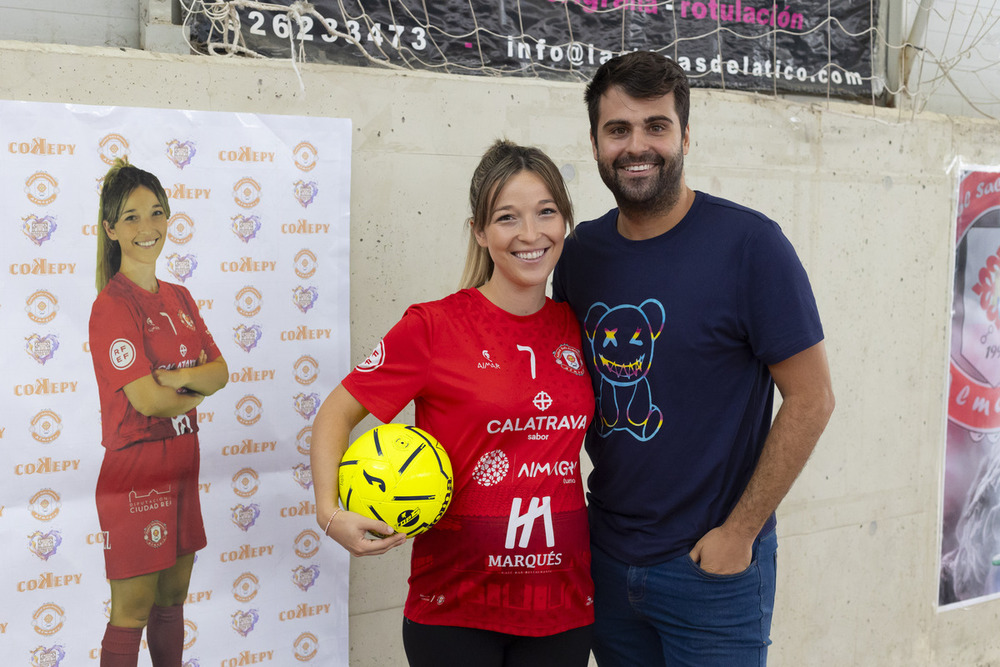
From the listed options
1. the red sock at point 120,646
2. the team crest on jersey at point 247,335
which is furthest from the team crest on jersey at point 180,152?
the red sock at point 120,646

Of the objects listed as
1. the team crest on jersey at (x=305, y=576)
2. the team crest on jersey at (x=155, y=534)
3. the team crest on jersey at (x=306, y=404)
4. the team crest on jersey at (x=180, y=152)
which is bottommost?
the team crest on jersey at (x=305, y=576)

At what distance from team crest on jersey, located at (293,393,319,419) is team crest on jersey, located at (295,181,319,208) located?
563 millimetres

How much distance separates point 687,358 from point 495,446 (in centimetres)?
52

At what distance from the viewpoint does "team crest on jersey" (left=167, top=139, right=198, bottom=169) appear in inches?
92.4

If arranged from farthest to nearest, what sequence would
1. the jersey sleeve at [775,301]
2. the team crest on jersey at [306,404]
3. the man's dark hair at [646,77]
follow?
1. the team crest on jersey at [306,404]
2. the man's dark hair at [646,77]
3. the jersey sleeve at [775,301]

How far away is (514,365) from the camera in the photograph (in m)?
2.07

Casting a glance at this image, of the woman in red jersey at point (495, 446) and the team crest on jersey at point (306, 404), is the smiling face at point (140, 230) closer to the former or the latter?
the team crest on jersey at point (306, 404)

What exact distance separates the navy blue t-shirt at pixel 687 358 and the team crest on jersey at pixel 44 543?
4.77 feet

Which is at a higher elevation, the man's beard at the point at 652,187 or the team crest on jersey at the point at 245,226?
the man's beard at the point at 652,187

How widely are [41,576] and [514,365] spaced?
1382mm

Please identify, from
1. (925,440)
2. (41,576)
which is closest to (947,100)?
(925,440)

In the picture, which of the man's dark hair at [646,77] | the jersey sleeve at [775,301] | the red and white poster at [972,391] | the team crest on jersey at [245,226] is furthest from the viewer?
the red and white poster at [972,391]

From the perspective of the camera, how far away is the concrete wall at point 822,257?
2.76m

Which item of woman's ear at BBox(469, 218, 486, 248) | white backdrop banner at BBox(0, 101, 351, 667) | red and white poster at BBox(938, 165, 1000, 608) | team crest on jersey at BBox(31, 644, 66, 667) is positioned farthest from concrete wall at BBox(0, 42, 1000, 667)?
team crest on jersey at BBox(31, 644, 66, 667)
